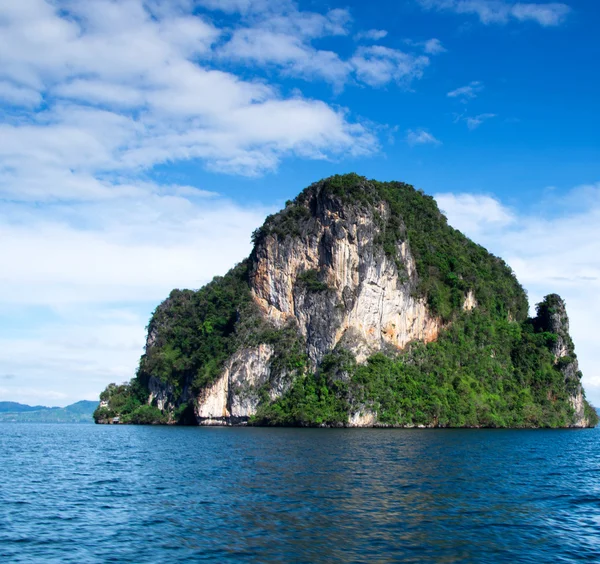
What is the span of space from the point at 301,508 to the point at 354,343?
65182 millimetres

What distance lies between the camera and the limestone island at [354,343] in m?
87.8

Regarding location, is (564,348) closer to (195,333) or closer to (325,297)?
(325,297)

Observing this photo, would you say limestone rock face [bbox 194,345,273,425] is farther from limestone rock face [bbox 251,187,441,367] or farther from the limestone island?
limestone rock face [bbox 251,187,441,367]

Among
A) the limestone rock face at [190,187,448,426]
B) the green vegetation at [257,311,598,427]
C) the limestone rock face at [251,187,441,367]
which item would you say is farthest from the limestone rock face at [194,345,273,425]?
the limestone rock face at [251,187,441,367]

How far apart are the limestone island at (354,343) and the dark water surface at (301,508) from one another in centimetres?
4155

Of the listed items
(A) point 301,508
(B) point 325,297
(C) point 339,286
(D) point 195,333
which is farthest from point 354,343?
(A) point 301,508

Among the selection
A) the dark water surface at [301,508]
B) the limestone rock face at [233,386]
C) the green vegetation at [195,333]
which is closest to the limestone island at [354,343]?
the limestone rock face at [233,386]

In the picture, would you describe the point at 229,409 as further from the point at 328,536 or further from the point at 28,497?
the point at 328,536

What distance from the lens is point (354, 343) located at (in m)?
89.6

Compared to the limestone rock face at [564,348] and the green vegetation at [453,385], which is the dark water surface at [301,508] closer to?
the green vegetation at [453,385]

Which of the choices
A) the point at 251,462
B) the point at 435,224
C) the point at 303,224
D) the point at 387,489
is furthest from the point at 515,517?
the point at 435,224

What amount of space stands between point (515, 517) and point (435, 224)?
10906 cm

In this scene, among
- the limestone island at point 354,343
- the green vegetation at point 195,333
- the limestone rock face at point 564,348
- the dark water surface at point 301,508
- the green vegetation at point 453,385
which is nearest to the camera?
the dark water surface at point 301,508

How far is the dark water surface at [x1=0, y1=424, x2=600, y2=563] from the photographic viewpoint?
19.3m
